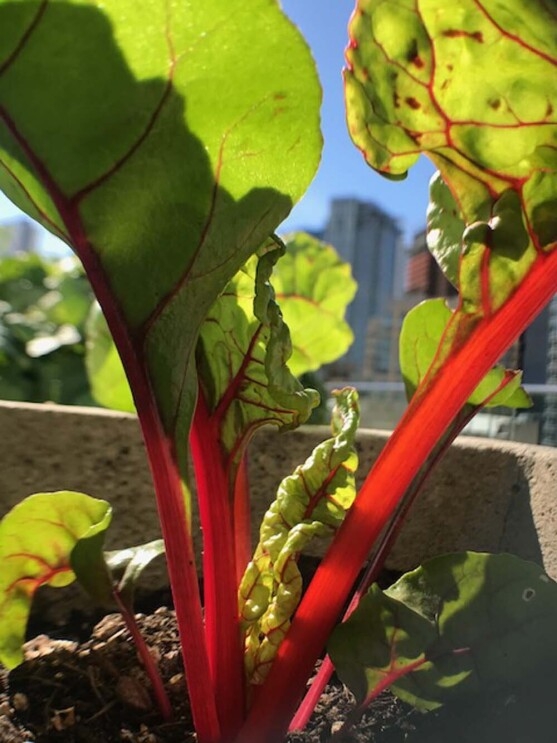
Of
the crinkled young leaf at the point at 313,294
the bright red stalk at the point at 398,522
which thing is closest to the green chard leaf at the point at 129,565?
the bright red stalk at the point at 398,522

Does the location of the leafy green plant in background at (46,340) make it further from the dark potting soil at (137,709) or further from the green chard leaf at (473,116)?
the green chard leaf at (473,116)

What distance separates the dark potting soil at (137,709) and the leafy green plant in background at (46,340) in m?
0.81

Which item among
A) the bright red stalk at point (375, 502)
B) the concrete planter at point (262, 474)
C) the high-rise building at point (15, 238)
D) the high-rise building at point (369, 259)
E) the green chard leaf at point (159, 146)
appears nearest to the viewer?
the green chard leaf at point (159, 146)

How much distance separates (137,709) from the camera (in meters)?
0.39

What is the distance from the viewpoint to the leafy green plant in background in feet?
4.09

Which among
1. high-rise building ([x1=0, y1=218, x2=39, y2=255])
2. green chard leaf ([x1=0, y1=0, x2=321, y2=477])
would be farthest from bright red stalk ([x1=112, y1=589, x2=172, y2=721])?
high-rise building ([x1=0, y1=218, x2=39, y2=255])

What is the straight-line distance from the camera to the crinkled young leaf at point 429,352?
44 centimetres

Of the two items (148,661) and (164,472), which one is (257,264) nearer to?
(164,472)

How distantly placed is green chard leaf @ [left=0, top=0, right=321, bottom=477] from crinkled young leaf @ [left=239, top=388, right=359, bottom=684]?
0.33 ft

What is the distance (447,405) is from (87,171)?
206mm

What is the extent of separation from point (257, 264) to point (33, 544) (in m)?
0.18

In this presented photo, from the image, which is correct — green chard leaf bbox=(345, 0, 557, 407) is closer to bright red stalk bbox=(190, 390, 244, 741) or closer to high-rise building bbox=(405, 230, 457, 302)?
bright red stalk bbox=(190, 390, 244, 741)

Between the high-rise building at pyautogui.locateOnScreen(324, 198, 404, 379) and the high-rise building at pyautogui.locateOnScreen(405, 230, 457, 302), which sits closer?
the high-rise building at pyautogui.locateOnScreen(405, 230, 457, 302)

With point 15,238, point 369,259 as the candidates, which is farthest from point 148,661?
point 369,259
